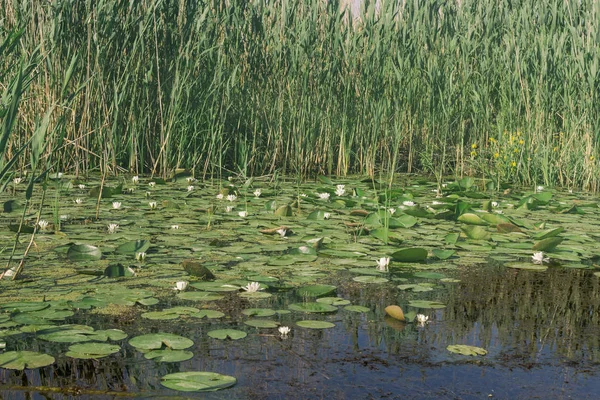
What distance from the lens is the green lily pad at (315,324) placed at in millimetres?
2648

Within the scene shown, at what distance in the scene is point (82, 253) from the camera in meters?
3.47

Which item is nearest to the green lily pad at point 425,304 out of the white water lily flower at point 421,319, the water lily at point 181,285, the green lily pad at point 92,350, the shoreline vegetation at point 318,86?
the white water lily flower at point 421,319

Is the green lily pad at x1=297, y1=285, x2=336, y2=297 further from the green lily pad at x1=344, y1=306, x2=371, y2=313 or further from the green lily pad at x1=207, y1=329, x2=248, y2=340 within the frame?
the green lily pad at x1=207, y1=329, x2=248, y2=340

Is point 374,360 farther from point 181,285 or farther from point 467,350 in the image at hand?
point 181,285

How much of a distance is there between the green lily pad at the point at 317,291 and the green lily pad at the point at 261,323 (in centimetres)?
41

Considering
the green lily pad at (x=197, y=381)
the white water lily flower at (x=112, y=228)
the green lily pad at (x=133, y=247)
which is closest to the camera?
the green lily pad at (x=197, y=381)

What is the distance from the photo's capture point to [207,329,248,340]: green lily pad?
8.18ft

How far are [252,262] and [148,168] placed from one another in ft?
10.5

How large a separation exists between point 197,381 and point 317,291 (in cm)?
104

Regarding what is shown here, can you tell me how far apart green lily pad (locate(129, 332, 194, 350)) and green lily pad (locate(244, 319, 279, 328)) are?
0.28 metres

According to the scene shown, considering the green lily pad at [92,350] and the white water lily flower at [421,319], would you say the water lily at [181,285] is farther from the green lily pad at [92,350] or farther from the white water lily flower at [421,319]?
the white water lily flower at [421,319]

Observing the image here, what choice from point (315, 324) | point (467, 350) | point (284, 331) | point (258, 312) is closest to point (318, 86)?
point (258, 312)

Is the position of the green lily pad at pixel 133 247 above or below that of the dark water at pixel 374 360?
above

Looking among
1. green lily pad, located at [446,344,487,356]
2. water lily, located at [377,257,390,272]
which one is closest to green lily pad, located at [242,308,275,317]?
green lily pad, located at [446,344,487,356]
